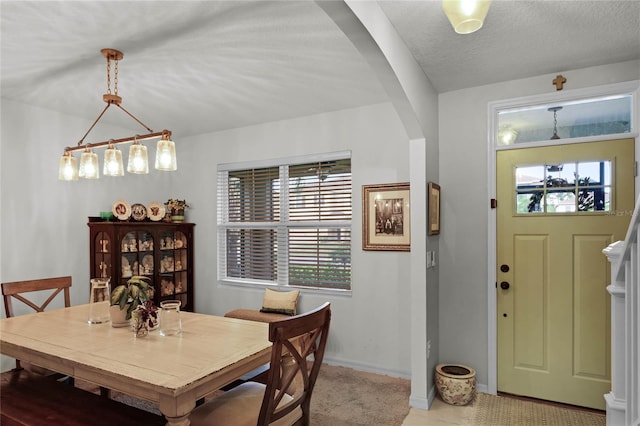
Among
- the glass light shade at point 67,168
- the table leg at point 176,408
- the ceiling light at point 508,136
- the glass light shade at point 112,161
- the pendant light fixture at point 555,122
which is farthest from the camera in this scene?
the ceiling light at point 508,136

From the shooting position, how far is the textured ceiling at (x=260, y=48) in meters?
2.12

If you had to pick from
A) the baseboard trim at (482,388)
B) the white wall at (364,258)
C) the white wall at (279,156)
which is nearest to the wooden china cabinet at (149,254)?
the white wall at (279,156)

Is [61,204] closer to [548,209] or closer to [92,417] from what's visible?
[92,417]

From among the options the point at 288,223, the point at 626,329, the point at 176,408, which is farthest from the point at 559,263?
the point at 176,408

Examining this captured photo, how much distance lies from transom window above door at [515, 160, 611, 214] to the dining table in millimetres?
2355

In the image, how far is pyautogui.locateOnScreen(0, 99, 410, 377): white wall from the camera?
3570 mm

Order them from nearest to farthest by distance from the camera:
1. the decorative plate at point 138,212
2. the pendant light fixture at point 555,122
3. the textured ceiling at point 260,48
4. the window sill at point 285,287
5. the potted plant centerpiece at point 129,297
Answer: the textured ceiling at point 260,48
the potted plant centerpiece at point 129,297
the pendant light fixture at point 555,122
the window sill at point 285,287
the decorative plate at point 138,212

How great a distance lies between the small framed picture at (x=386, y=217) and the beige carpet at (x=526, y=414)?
1.42 metres

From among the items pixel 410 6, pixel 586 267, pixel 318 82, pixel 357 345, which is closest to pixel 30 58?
pixel 318 82

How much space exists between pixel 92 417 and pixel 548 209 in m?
3.40

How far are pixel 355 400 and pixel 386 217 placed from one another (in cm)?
164

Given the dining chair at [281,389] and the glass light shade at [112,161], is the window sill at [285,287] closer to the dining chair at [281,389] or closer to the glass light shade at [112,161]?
the dining chair at [281,389]

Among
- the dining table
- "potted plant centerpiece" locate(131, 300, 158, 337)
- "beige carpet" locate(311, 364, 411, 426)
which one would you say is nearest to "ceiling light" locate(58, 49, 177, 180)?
"potted plant centerpiece" locate(131, 300, 158, 337)

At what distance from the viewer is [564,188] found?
9.73 feet
